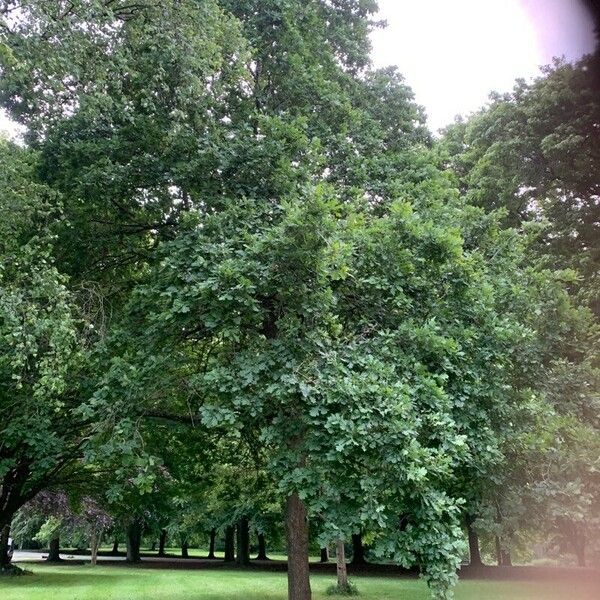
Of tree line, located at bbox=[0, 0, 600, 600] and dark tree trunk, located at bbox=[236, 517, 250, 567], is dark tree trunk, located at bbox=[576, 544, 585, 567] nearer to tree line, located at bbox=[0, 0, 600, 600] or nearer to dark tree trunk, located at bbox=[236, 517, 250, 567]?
dark tree trunk, located at bbox=[236, 517, 250, 567]

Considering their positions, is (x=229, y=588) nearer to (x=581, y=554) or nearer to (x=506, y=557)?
(x=581, y=554)

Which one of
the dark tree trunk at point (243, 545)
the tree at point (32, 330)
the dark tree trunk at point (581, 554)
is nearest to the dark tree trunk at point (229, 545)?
the dark tree trunk at point (243, 545)

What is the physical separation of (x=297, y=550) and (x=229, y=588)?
866 centimetres

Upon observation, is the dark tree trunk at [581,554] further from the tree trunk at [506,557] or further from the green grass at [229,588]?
the green grass at [229,588]

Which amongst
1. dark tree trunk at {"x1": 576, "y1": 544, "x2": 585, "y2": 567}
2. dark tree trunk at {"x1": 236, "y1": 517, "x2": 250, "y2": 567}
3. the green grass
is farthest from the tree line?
dark tree trunk at {"x1": 236, "y1": 517, "x2": 250, "y2": 567}

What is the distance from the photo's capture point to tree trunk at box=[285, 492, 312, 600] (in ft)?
28.1

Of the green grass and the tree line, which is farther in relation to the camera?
the green grass

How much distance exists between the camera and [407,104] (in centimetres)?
1038

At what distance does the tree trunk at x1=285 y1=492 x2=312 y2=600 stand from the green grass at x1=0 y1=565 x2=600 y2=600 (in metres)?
5.26

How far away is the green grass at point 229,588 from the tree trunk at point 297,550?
5260 millimetres

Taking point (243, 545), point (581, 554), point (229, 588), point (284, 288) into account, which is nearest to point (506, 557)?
point (581, 554)

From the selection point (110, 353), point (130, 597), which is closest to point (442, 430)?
point (110, 353)

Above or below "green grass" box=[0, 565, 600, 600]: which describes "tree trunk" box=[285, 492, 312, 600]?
above

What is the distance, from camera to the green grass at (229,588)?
43.9ft
